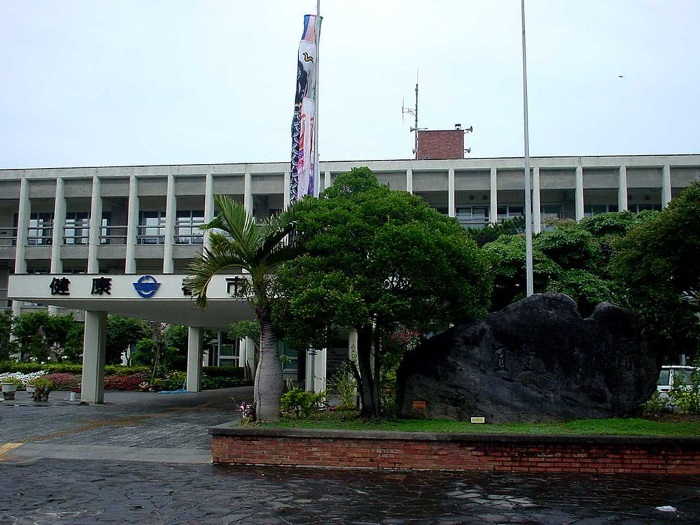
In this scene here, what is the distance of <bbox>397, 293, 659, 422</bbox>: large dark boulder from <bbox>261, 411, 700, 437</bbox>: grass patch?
278 millimetres

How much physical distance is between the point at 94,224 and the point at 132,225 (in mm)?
2064

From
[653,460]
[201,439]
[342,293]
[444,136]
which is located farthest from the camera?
[444,136]

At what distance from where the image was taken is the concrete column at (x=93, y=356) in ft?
71.2

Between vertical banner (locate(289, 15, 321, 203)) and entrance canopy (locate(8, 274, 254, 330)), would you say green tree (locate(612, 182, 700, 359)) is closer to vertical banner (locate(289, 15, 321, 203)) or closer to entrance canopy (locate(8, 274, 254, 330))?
vertical banner (locate(289, 15, 321, 203))

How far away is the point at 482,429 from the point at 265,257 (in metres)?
4.70

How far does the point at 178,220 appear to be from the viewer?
38562 millimetres

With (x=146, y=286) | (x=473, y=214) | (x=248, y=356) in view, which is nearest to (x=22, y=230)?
(x=248, y=356)

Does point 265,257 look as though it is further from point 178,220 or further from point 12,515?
point 178,220

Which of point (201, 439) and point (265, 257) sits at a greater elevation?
point (265, 257)

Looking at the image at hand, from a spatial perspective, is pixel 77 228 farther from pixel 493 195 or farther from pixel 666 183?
pixel 666 183

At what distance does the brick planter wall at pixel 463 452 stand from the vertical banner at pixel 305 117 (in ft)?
21.7

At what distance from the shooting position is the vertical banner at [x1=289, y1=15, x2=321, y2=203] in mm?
16391

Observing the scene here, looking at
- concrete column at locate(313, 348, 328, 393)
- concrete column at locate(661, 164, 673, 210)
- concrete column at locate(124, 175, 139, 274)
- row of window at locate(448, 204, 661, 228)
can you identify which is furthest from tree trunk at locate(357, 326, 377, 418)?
concrete column at locate(124, 175, 139, 274)

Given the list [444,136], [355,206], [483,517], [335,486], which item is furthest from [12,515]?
[444,136]
